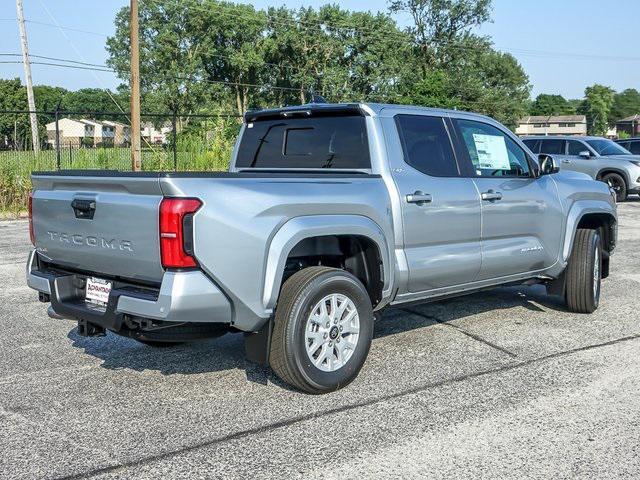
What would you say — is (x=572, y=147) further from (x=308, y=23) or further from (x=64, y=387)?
(x=308, y=23)

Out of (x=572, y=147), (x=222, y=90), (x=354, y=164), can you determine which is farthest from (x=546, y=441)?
(x=222, y=90)

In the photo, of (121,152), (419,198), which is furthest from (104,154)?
(419,198)

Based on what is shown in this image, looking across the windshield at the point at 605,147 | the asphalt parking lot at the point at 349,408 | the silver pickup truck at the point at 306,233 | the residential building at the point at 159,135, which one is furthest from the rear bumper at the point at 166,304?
the windshield at the point at 605,147

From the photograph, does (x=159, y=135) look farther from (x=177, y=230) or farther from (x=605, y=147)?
(x=177, y=230)

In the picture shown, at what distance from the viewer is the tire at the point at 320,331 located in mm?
4422

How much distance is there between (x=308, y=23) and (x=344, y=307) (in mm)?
69276

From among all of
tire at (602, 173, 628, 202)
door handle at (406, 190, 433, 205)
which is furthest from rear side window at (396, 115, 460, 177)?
tire at (602, 173, 628, 202)

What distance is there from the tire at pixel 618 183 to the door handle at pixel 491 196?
51.3 feet

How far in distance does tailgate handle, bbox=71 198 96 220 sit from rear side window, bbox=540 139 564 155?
702 inches

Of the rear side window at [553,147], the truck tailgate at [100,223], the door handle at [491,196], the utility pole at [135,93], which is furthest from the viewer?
the utility pole at [135,93]

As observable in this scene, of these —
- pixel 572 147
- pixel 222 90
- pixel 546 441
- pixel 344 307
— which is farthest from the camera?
pixel 222 90

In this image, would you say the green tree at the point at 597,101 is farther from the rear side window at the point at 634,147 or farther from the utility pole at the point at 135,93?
the utility pole at the point at 135,93

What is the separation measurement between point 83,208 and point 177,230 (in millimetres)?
833

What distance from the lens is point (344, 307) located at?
474 centimetres
